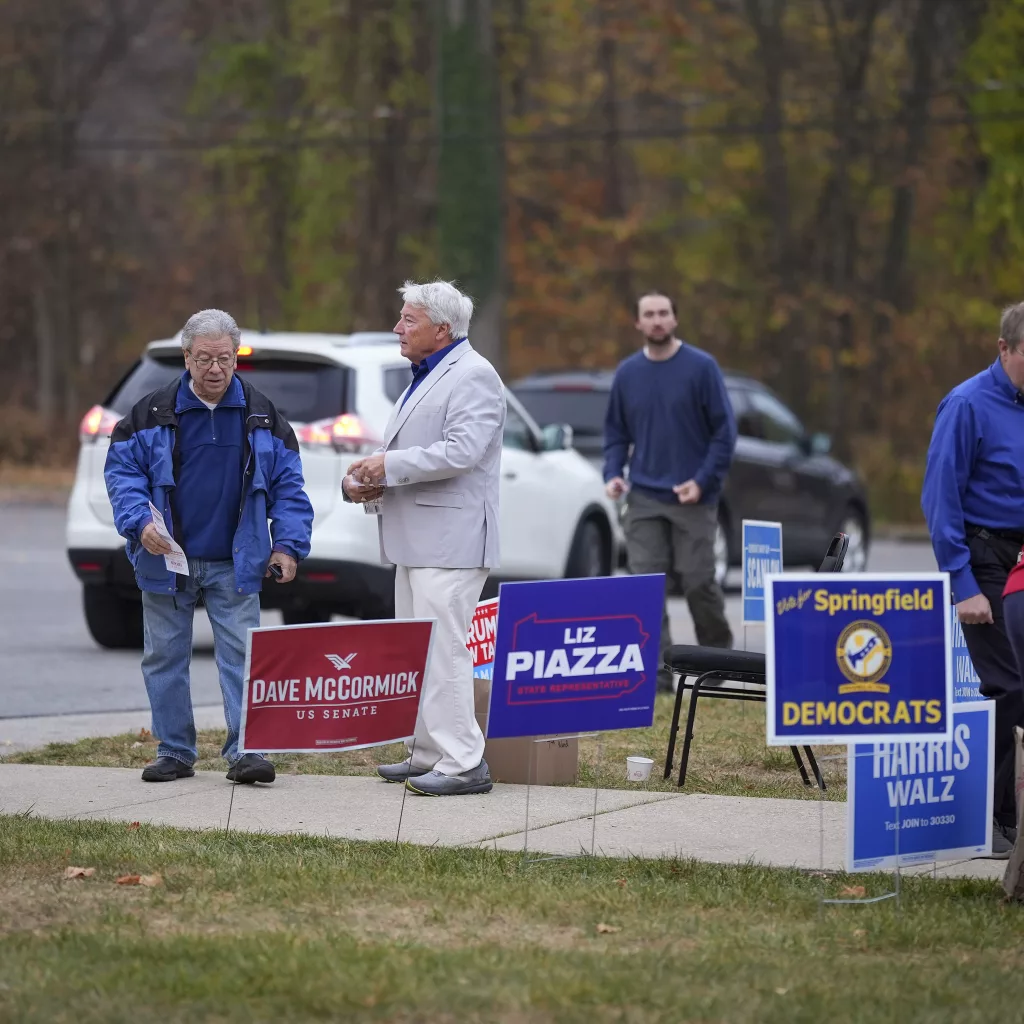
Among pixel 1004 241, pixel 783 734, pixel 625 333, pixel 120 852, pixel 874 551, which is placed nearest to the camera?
pixel 783 734

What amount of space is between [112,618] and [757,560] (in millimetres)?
4820

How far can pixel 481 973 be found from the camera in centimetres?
509

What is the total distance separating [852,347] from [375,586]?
85.0 feet

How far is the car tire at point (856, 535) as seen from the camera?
19250 millimetres

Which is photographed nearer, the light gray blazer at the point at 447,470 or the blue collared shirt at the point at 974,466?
the blue collared shirt at the point at 974,466

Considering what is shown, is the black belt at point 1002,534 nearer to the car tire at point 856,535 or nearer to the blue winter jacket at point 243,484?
the blue winter jacket at point 243,484

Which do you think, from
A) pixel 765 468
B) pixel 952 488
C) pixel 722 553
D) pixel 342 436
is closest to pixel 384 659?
pixel 952 488

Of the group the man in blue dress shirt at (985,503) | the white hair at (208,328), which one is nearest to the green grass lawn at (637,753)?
the man in blue dress shirt at (985,503)

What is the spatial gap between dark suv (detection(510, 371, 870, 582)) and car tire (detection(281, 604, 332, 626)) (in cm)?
436

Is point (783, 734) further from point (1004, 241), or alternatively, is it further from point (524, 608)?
point (1004, 241)

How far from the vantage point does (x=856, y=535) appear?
19.8m

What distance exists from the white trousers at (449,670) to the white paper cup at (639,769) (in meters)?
0.74

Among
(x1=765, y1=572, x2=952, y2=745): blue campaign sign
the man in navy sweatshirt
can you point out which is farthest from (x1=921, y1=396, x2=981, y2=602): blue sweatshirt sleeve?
the man in navy sweatshirt

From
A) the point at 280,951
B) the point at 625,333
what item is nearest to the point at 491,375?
the point at 280,951
